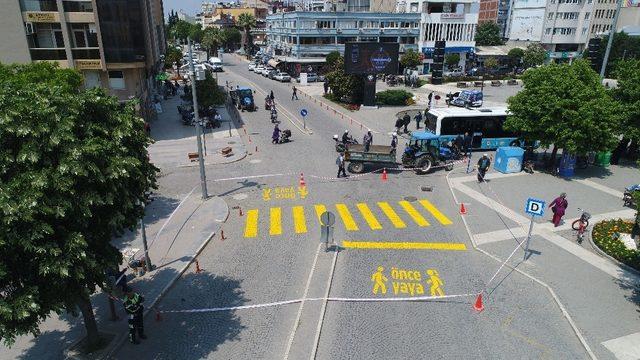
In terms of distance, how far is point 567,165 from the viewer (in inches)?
1003

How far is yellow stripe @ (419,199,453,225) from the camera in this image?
19.7 meters

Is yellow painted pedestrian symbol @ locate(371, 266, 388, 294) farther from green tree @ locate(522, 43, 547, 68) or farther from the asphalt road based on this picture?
green tree @ locate(522, 43, 547, 68)

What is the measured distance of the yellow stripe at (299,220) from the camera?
18.9 metres

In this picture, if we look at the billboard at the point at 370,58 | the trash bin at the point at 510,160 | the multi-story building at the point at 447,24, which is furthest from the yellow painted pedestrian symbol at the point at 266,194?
the multi-story building at the point at 447,24

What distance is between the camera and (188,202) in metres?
22.1

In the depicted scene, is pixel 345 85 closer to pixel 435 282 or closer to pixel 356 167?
pixel 356 167

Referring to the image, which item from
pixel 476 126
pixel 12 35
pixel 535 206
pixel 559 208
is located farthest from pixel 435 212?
pixel 12 35

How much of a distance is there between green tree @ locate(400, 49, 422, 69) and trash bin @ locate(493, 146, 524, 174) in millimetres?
48289

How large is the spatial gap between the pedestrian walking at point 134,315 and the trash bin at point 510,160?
857 inches

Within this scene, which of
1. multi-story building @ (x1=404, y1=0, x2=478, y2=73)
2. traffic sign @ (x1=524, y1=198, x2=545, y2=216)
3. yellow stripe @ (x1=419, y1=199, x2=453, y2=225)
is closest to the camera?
traffic sign @ (x1=524, y1=198, x2=545, y2=216)

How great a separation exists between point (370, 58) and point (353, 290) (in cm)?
3437

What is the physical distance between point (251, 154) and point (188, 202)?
9269 millimetres

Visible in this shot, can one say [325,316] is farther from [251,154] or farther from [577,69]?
[577,69]

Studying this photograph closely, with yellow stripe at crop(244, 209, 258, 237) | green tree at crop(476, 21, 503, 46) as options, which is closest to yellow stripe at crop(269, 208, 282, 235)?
yellow stripe at crop(244, 209, 258, 237)
